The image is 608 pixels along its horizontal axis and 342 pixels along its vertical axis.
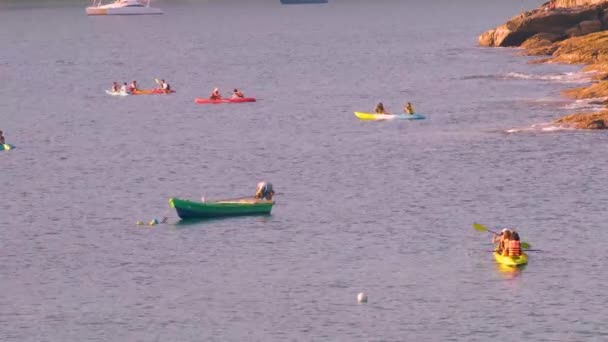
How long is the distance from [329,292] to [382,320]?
4.88 meters

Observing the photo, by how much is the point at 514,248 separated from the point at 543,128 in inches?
1661

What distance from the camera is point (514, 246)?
7162 centimetres

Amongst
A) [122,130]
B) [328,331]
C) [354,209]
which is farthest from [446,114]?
[328,331]

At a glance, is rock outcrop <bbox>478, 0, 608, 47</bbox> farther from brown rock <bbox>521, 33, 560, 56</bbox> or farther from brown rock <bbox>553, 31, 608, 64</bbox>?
brown rock <bbox>553, 31, 608, 64</bbox>

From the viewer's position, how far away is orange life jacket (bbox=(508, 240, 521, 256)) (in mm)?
71438

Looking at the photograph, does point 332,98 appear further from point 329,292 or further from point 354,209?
point 329,292

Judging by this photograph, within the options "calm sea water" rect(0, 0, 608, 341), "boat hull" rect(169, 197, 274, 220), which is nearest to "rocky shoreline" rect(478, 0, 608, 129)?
"calm sea water" rect(0, 0, 608, 341)

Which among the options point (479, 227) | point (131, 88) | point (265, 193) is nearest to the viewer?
point (479, 227)

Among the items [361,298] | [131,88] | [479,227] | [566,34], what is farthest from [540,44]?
[361,298]

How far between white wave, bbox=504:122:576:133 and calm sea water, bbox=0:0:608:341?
0.73 meters

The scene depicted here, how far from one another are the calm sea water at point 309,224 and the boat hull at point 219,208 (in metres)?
0.95

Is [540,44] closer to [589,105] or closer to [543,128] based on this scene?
[589,105]

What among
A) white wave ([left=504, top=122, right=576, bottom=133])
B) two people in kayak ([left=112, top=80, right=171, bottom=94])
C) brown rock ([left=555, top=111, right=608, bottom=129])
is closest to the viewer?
brown rock ([left=555, top=111, right=608, bottom=129])

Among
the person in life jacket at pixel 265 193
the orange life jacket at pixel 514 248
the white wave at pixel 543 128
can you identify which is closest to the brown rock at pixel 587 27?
the white wave at pixel 543 128
